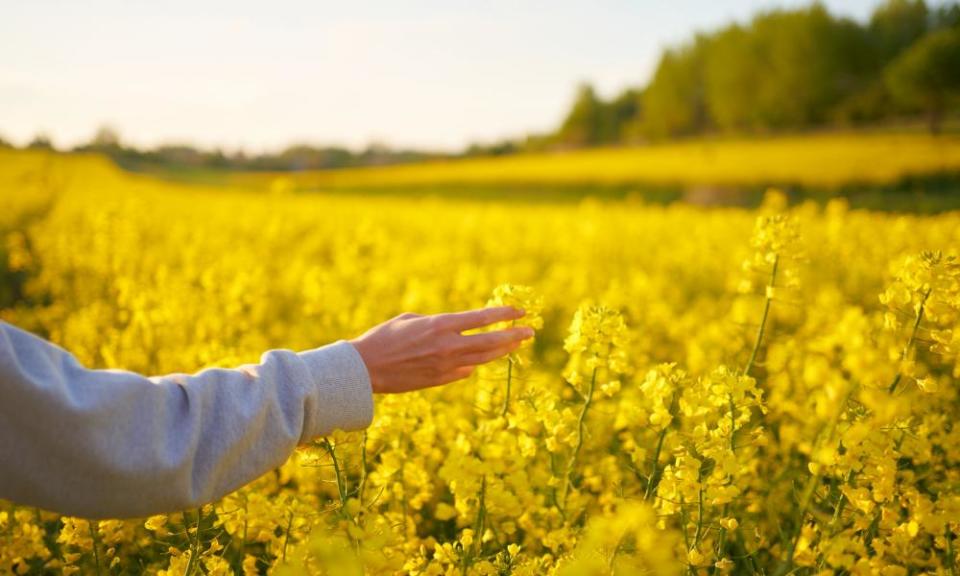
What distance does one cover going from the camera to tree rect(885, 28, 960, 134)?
79.7 feet

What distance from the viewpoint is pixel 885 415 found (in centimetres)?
125

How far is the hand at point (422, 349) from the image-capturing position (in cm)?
134

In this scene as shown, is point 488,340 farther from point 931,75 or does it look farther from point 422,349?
point 931,75

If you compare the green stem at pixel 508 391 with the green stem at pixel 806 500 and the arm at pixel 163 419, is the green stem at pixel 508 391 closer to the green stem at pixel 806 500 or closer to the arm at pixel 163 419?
the arm at pixel 163 419

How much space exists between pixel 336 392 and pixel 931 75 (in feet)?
97.5

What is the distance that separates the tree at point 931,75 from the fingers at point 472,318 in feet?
91.6

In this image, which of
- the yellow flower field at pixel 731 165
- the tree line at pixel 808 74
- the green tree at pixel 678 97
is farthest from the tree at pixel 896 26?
the green tree at pixel 678 97

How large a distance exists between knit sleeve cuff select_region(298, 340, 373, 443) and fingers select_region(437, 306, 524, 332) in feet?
0.56

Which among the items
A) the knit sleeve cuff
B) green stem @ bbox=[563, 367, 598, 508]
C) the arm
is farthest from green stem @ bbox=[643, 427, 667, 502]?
the knit sleeve cuff

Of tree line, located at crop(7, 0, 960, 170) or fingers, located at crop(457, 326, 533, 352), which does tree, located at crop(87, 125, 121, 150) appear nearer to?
tree line, located at crop(7, 0, 960, 170)

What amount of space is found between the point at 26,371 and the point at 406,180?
3870 cm

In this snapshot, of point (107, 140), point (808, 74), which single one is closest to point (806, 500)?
point (107, 140)

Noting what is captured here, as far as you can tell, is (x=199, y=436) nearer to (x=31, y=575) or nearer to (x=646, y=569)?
(x=646, y=569)

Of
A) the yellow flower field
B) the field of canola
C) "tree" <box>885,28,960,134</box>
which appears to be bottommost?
the field of canola
